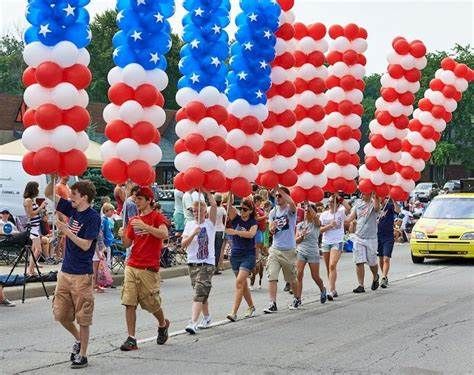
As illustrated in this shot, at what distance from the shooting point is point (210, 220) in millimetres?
11336

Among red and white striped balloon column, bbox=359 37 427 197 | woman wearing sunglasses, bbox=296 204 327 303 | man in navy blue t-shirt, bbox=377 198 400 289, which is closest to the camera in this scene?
woman wearing sunglasses, bbox=296 204 327 303

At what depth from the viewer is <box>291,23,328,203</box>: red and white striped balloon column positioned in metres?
13.6

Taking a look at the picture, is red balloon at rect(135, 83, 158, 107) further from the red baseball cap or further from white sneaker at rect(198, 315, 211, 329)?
white sneaker at rect(198, 315, 211, 329)

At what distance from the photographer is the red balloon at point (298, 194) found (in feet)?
44.7

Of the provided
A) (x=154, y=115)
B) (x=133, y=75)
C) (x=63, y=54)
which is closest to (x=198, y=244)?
(x=154, y=115)

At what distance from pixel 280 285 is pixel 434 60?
44.1 meters

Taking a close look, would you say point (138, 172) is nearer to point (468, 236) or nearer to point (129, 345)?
point (129, 345)

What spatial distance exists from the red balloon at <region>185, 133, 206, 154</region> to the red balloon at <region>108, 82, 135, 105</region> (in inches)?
38.1

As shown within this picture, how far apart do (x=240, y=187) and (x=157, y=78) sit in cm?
199

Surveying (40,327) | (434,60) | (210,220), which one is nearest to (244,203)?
(210,220)

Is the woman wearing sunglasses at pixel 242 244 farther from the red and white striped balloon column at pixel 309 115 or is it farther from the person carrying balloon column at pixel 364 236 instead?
the person carrying balloon column at pixel 364 236

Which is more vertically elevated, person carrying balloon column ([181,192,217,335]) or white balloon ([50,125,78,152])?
white balloon ([50,125,78,152])

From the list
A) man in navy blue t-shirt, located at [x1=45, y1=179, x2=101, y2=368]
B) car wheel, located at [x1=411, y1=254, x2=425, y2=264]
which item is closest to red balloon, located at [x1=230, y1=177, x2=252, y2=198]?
man in navy blue t-shirt, located at [x1=45, y1=179, x2=101, y2=368]

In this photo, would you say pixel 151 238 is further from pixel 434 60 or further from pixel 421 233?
pixel 434 60
